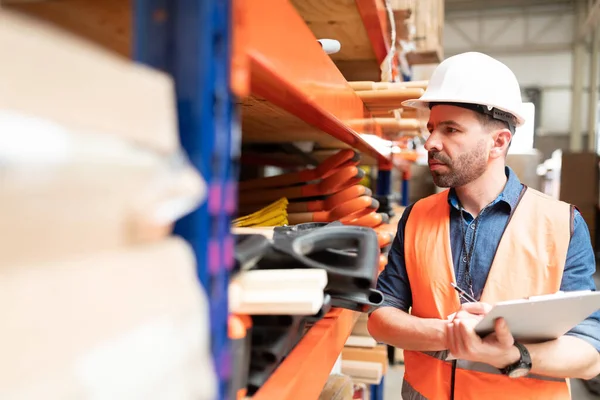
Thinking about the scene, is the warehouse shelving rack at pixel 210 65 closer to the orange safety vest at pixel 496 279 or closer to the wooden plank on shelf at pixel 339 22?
the wooden plank on shelf at pixel 339 22

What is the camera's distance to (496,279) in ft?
5.90

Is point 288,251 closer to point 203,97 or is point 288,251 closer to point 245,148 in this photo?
point 203,97

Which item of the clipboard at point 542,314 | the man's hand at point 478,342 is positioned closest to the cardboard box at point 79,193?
the clipboard at point 542,314

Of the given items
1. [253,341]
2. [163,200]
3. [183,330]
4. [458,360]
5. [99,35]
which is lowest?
[458,360]

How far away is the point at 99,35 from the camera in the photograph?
2.16ft

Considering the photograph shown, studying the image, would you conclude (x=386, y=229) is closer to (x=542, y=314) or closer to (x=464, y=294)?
(x=464, y=294)

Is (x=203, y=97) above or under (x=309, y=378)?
above

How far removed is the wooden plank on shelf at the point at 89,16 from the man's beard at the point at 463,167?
156 centimetres

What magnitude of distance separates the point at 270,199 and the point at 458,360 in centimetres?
92

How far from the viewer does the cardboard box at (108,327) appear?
338 millimetres

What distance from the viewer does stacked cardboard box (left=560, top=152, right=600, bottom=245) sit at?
8305 mm

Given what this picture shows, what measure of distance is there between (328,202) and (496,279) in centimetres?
67

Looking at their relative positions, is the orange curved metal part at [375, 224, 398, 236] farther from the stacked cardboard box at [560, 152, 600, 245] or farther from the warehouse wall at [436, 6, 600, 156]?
the warehouse wall at [436, 6, 600, 156]

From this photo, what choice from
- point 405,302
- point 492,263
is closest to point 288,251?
point 492,263
